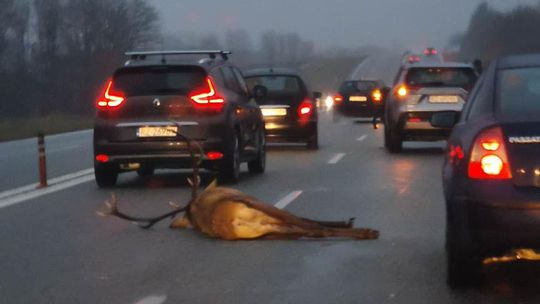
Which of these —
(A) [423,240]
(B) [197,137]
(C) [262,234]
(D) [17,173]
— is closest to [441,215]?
(A) [423,240]

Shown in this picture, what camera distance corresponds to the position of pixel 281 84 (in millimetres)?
24062

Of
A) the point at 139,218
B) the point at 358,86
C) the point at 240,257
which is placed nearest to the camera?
the point at 240,257

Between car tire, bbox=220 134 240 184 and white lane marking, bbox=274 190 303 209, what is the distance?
1.16 metres

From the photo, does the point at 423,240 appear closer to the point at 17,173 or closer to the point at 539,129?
the point at 539,129

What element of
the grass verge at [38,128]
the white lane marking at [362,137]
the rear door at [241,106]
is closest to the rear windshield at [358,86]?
the grass verge at [38,128]

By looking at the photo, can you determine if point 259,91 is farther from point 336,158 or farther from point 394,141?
point 394,141

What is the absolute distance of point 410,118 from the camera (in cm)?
2169

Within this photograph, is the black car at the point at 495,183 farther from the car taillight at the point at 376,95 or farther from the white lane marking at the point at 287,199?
the car taillight at the point at 376,95

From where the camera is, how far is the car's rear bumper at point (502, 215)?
6973 mm

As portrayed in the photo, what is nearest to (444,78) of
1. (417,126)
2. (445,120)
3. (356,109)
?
(417,126)

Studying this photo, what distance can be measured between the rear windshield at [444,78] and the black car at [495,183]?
1413cm

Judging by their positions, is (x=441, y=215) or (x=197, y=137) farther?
(x=197, y=137)

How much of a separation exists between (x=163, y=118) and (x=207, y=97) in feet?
2.06

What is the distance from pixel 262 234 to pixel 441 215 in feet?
8.62
